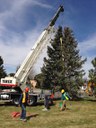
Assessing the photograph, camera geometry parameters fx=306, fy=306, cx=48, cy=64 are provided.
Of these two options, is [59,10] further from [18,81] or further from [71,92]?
[71,92]

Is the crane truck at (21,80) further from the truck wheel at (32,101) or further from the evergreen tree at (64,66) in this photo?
the evergreen tree at (64,66)

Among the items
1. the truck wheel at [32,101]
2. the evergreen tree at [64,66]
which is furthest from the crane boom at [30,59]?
the evergreen tree at [64,66]

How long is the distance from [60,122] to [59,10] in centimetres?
1758

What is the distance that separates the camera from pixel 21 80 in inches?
1176

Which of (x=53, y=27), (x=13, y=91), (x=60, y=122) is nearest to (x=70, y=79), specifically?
(x=53, y=27)

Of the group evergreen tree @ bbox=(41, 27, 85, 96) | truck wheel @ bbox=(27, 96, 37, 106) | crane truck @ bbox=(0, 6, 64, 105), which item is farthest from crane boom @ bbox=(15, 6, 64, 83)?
evergreen tree @ bbox=(41, 27, 85, 96)

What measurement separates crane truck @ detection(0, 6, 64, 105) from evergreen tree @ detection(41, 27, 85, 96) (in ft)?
35.4

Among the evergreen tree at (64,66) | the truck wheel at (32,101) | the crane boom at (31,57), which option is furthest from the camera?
the evergreen tree at (64,66)

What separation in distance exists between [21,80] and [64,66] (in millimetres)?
13222

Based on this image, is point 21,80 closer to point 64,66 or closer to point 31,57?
point 31,57

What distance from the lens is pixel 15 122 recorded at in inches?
721

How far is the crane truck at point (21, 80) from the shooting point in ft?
95.2

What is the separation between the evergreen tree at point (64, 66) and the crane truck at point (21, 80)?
10.8m

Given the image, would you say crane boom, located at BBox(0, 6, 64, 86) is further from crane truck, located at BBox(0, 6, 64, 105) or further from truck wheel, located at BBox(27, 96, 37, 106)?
truck wheel, located at BBox(27, 96, 37, 106)
